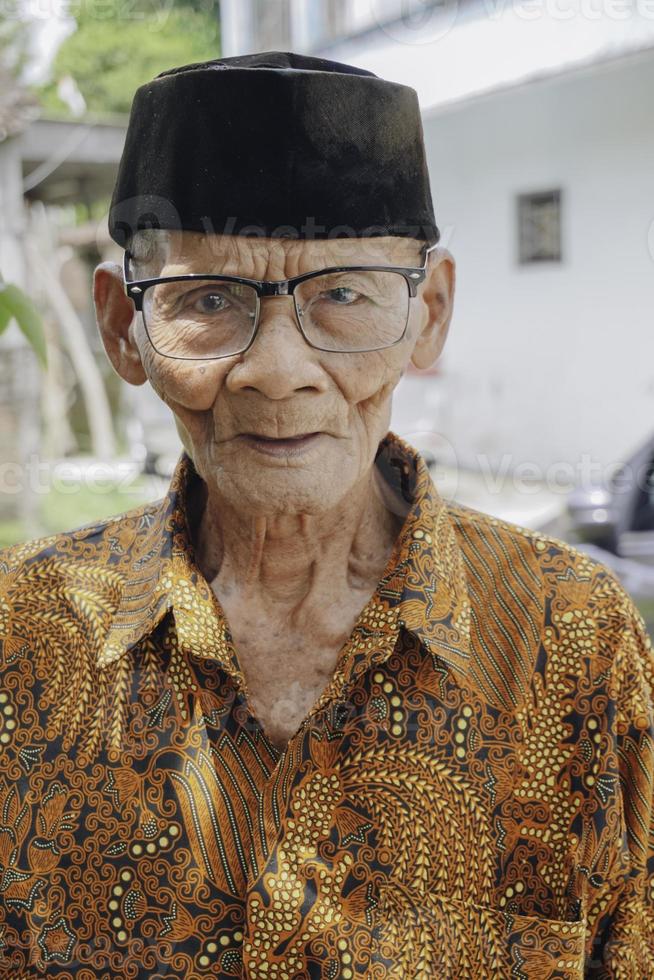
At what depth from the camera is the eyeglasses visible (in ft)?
3.11

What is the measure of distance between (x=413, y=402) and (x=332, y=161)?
6325 mm

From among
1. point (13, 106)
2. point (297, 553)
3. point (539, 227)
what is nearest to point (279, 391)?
point (297, 553)

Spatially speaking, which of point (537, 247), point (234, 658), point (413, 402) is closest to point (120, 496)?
point (413, 402)

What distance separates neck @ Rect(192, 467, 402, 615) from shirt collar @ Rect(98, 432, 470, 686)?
0.15 ft

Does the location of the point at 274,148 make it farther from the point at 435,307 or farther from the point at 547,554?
the point at 547,554

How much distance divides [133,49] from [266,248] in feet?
38.5

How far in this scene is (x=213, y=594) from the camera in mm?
1093

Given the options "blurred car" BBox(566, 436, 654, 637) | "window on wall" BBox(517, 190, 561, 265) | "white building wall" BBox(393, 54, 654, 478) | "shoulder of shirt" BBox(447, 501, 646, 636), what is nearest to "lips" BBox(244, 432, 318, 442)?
"shoulder of shirt" BBox(447, 501, 646, 636)

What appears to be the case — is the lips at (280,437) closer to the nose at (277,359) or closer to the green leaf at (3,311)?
the nose at (277,359)

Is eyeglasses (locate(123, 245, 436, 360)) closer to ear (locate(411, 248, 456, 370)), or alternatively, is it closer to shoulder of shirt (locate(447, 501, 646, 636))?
ear (locate(411, 248, 456, 370))

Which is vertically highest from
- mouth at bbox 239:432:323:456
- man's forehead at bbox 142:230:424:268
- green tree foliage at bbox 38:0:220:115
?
green tree foliage at bbox 38:0:220:115

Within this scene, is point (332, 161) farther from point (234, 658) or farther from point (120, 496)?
point (120, 496)

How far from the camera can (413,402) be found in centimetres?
721

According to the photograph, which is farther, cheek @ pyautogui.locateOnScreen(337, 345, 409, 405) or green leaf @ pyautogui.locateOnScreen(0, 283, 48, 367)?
green leaf @ pyautogui.locateOnScreen(0, 283, 48, 367)
